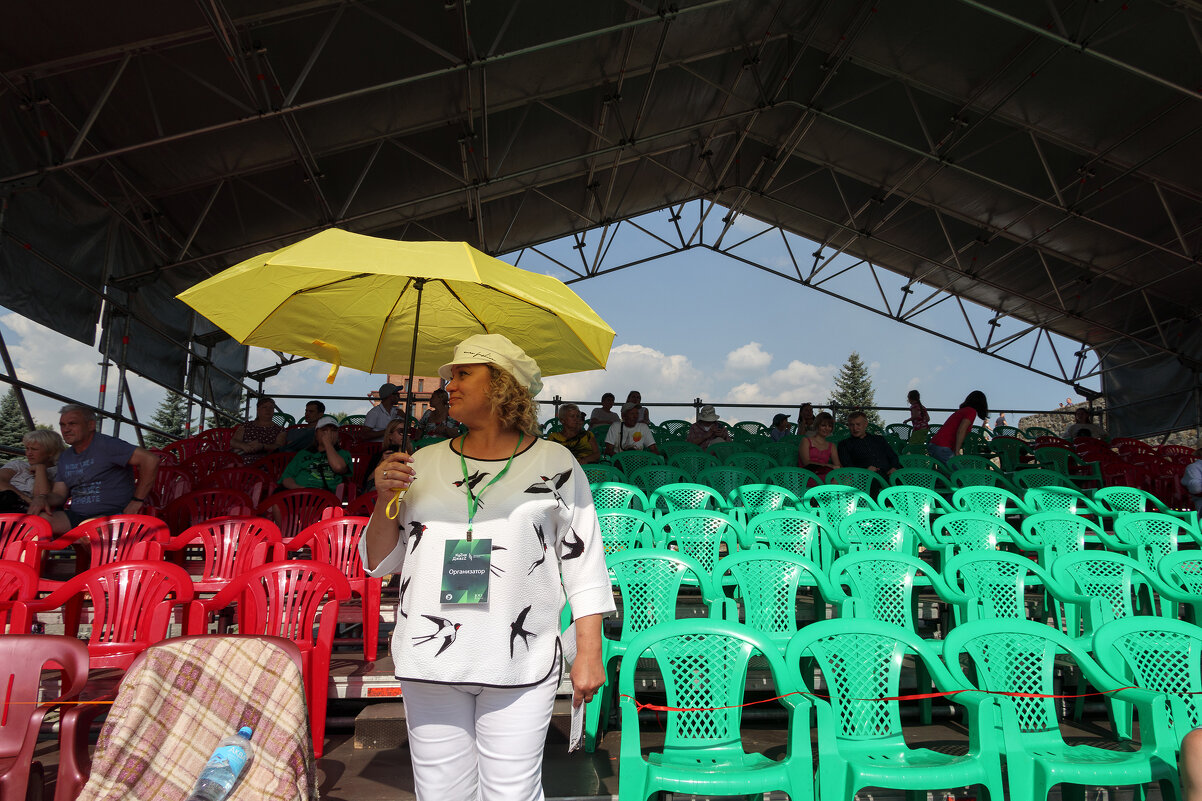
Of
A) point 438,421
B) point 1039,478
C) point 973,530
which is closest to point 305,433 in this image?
point 438,421

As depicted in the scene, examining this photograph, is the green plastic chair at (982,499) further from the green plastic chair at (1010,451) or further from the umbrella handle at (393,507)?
the umbrella handle at (393,507)

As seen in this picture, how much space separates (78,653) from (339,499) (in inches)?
152

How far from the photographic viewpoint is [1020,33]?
9320 mm

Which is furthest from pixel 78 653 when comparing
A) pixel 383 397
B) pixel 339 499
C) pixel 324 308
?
pixel 383 397

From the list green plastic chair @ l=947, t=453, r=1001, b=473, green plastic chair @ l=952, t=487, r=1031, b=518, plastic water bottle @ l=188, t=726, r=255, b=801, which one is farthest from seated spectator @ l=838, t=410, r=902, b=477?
plastic water bottle @ l=188, t=726, r=255, b=801

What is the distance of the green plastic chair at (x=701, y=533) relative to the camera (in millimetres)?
4883

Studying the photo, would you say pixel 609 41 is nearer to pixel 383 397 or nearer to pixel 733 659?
pixel 383 397

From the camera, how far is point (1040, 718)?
9.98 ft

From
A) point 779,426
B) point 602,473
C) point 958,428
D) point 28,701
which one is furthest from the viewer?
point 779,426

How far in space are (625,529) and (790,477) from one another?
282 centimetres

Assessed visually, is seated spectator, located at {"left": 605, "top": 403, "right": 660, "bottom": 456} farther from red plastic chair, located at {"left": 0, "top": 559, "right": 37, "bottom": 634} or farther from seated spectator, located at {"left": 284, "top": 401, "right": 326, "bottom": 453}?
red plastic chair, located at {"left": 0, "top": 559, "right": 37, "bottom": 634}

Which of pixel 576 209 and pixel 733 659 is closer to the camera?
pixel 733 659

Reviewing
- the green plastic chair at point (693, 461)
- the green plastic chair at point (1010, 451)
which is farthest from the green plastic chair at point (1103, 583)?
the green plastic chair at point (1010, 451)

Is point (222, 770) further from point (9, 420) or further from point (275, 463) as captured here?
point (9, 420)
